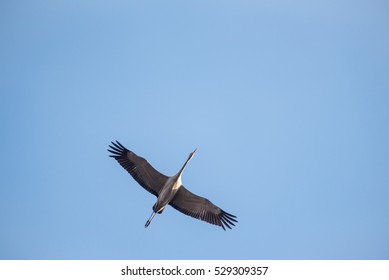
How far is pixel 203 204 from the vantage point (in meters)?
23.1

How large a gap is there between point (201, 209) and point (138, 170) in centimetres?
285

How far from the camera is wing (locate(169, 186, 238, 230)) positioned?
23.0 m

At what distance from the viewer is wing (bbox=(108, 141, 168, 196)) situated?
23.1m

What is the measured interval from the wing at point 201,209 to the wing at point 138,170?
848mm

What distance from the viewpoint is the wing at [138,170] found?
23.1 metres

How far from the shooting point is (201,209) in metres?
23.3

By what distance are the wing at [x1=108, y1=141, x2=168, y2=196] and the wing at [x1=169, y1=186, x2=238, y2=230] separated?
2.78 feet

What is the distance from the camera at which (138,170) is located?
2325cm
